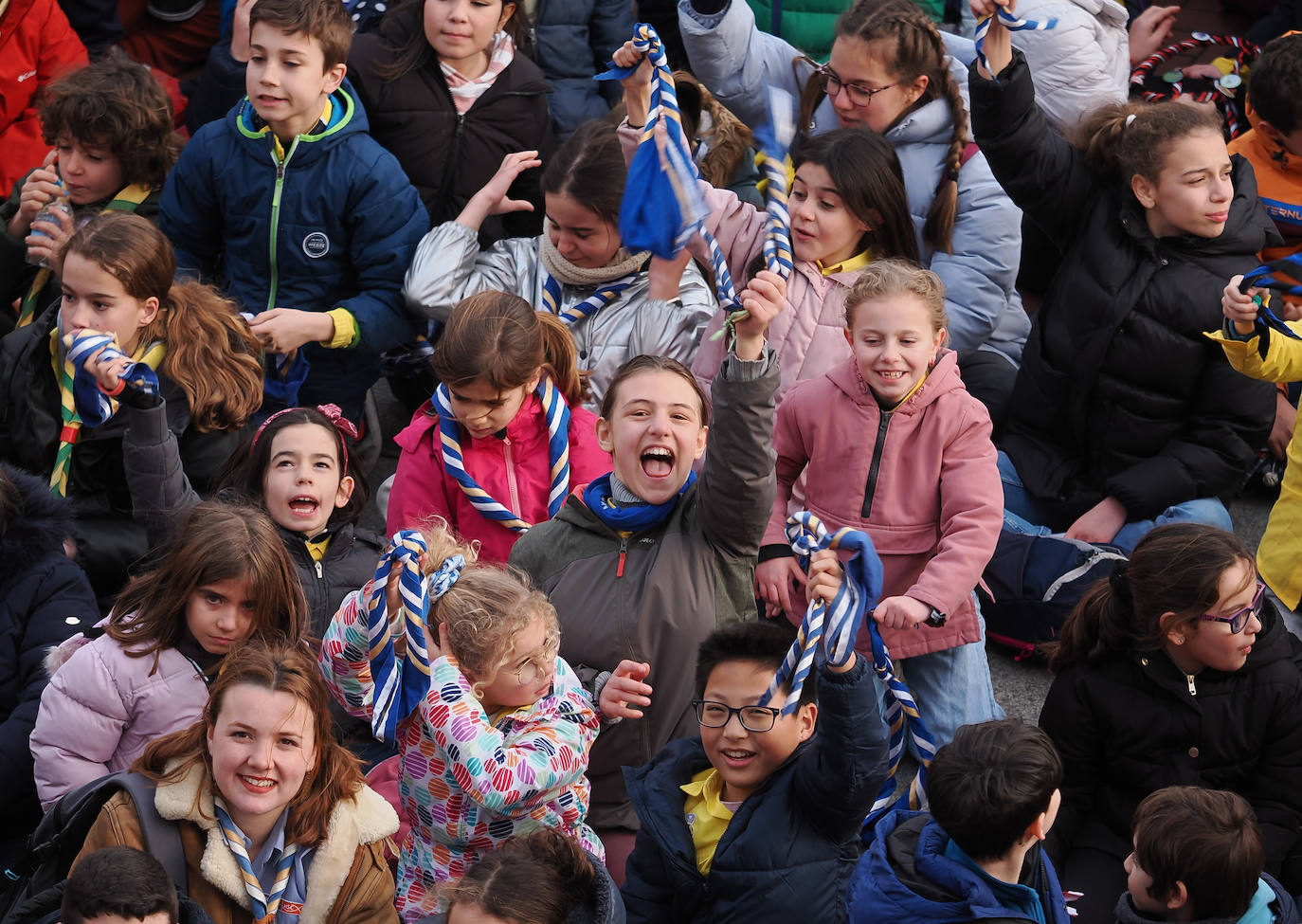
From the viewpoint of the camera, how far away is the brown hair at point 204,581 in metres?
3.80

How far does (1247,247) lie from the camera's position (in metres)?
4.91

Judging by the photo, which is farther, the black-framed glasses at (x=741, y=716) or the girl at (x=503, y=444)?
the girl at (x=503, y=444)

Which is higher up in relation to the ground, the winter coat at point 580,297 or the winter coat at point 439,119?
the winter coat at point 439,119

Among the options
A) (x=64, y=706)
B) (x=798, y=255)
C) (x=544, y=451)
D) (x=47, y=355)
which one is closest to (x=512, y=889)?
(x=64, y=706)

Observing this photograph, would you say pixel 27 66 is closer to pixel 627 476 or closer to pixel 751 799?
pixel 627 476

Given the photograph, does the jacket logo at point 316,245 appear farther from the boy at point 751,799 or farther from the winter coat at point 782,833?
the winter coat at point 782,833

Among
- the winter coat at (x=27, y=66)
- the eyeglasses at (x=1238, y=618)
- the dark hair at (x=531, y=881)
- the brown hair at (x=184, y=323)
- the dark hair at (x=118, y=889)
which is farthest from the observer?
the winter coat at (x=27, y=66)

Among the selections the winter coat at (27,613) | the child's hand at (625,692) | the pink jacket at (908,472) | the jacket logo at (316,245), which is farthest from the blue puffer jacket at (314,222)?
the child's hand at (625,692)

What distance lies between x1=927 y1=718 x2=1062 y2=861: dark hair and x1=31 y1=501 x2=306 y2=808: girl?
1.58 metres

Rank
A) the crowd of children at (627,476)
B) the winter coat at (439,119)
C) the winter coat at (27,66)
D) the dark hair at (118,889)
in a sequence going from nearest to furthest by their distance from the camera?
1. the dark hair at (118,889)
2. the crowd of children at (627,476)
3. the winter coat at (439,119)
4. the winter coat at (27,66)

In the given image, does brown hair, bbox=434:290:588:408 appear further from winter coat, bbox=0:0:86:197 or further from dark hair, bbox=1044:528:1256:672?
winter coat, bbox=0:0:86:197

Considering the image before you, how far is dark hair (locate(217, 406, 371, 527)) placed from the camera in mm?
4453

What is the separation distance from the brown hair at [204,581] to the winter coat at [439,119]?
6.54 ft

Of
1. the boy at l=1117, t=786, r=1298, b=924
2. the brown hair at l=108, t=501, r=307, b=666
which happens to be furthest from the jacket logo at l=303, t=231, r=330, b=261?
the boy at l=1117, t=786, r=1298, b=924
